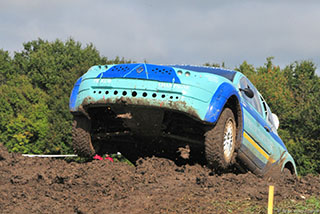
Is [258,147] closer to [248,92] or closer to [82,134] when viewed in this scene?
[248,92]

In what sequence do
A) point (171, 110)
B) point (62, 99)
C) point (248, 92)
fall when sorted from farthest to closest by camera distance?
point (62, 99) < point (248, 92) < point (171, 110)

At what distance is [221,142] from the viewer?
6504 mm

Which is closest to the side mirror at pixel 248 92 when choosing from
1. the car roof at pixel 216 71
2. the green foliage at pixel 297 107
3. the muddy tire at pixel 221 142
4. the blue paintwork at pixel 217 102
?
the car roof at pixel 216 71

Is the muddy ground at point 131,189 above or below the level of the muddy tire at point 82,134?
below

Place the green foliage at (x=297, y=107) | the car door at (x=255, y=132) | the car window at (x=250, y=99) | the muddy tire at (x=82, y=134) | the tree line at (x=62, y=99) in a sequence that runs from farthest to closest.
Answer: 1. the tree line at (x=62, y=99)
2. the green foliage at (x=297, y=107)
3. the car window at (x=250, y=99)
4. the car door at (x=255, y=132)
5. the muddy tire at (x=82, y=134)

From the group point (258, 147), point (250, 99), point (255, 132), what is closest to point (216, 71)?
point (250, 99)

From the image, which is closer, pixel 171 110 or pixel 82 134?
pixel 171 110

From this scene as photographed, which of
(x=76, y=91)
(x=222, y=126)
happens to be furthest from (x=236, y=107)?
(x=76, y=91)

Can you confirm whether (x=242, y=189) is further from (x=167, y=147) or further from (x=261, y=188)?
(x=167, y=147)

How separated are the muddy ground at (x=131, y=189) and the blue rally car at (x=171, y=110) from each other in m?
0.39

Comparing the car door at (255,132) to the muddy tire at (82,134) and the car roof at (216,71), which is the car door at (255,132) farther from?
the muddy tire at (82,134)

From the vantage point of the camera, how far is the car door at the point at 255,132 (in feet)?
24.0

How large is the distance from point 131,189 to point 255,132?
8.03 ft

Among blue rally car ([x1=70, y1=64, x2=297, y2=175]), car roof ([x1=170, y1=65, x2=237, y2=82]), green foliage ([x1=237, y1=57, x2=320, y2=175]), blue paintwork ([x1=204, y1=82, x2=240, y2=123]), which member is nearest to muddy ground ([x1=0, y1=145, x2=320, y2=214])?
blue rally car ([x1=70, y1=64, x2=297, y2=175])
